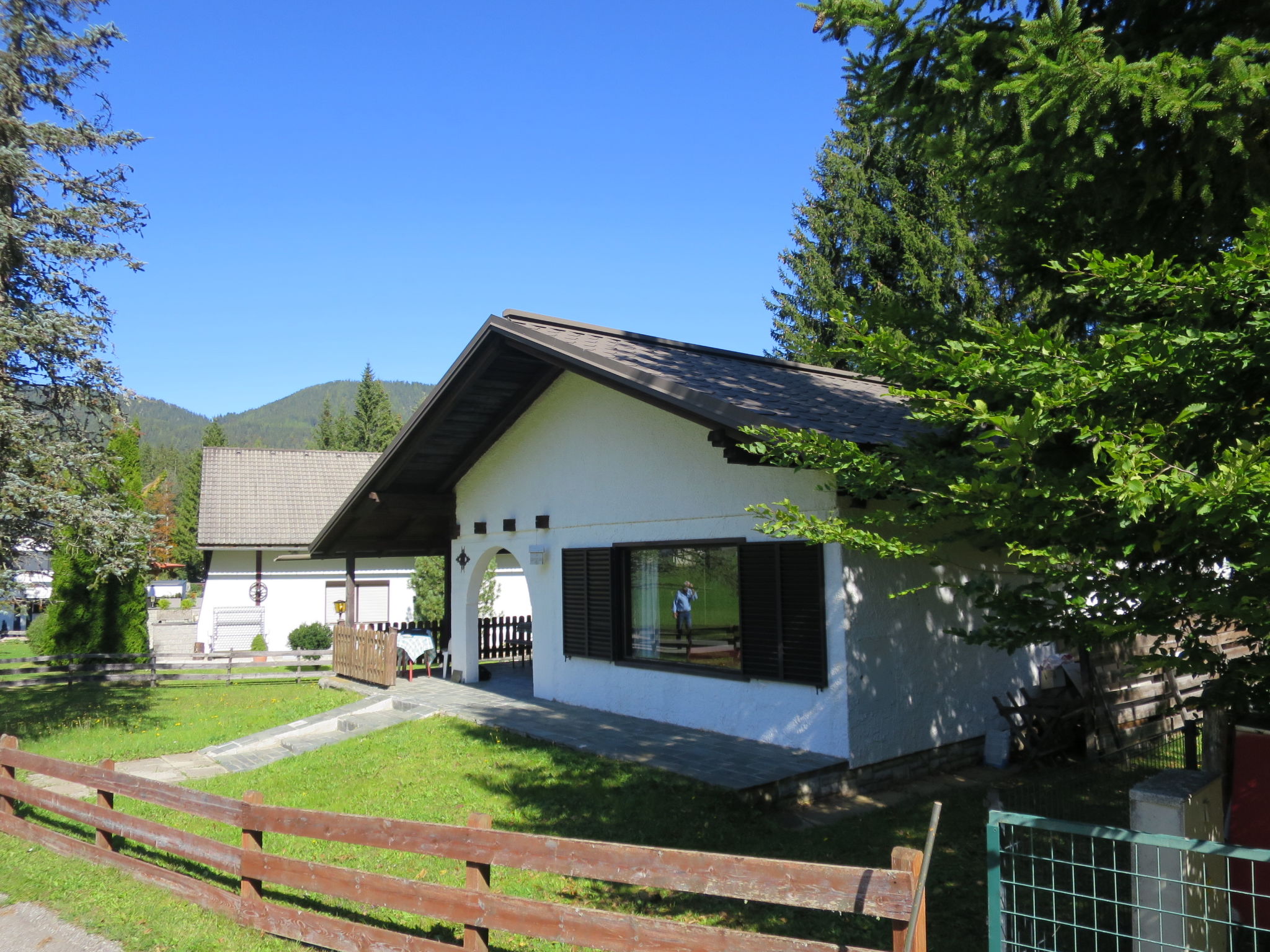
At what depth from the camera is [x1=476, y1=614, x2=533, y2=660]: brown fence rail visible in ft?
56.7

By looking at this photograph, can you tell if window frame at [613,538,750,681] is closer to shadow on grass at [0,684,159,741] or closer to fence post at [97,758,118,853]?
fence post at [97,758,118,853]

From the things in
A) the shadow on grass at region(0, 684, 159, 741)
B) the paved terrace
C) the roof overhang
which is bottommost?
the shadow on grass at region(0, 684, 159, 741)

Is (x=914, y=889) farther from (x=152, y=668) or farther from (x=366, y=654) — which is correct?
(x=152, y=668)

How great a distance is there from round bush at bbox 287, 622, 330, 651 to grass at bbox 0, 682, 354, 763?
4451 millimetres

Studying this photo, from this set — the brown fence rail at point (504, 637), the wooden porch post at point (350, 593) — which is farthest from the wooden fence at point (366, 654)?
the brown fence rail at point (504, 637)

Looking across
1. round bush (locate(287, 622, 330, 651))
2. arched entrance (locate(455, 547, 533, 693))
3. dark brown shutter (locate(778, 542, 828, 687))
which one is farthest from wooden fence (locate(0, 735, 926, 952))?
round bush (locate(287, 622, 330, 651))

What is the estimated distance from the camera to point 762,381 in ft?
34.3

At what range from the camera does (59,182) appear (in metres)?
12.1

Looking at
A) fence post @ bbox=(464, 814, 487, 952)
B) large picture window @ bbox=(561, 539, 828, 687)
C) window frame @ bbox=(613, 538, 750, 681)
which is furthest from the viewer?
window frame @ bbox=(613, 538, 750, 681)

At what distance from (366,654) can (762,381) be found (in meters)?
8.81

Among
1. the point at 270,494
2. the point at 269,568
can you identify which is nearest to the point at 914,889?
the point at 269,568

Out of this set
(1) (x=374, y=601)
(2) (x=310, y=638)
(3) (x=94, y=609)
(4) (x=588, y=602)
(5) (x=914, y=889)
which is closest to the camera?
(5) (x=914, y=889)

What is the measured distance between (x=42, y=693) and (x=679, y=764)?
578 inches

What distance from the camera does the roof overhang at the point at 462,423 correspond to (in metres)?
8.63
